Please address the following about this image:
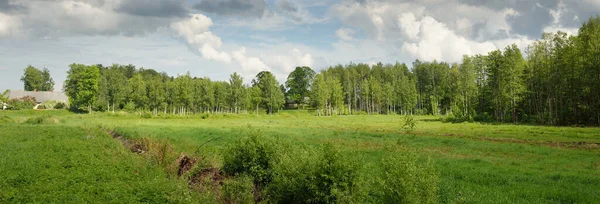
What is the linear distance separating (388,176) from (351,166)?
1.69m

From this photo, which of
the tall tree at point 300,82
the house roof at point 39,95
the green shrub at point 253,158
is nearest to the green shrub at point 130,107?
the house roof at point 39,95

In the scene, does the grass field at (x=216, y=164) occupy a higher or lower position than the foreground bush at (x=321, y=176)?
lower

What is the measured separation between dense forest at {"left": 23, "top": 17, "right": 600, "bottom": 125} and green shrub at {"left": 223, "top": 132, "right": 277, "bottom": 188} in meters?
57.3

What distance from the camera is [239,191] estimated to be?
545 inches

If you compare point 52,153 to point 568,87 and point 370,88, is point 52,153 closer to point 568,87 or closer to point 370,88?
point 568,87

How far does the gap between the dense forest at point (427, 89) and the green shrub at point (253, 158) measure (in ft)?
188

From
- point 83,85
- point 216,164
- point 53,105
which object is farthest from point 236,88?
point 216,164

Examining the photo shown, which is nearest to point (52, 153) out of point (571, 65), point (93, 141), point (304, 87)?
point (93, 141)

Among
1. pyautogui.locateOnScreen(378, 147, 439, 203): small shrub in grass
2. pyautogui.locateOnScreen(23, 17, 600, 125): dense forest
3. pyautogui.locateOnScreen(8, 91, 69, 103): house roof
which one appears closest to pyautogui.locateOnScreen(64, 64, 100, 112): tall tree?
pyautogui.locateOnScreen(23, 17, 600, 125): dense forest

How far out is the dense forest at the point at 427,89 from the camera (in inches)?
2327

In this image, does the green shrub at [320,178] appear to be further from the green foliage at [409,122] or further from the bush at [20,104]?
the bush at [20,104]

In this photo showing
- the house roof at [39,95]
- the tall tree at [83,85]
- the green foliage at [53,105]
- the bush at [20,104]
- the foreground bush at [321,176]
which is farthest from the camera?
the house roof at [39,95]

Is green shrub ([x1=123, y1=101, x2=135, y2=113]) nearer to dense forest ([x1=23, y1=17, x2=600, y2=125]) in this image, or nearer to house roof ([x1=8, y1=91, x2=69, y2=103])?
dense forest ([x1=23, y1=17, x2=600, y2=125])

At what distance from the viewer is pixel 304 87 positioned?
497ft
